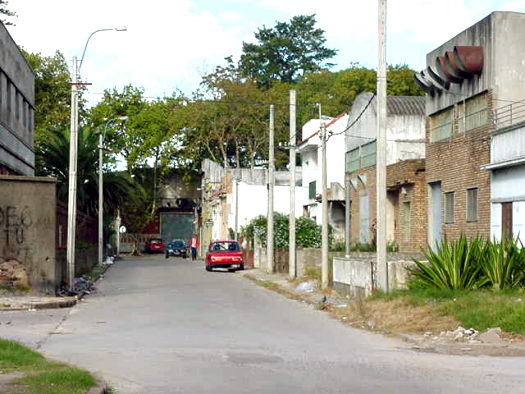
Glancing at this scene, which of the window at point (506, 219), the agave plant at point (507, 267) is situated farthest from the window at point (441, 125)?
the agave plant at point (507, 267)

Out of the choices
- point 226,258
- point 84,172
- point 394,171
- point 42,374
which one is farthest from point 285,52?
point 42,374

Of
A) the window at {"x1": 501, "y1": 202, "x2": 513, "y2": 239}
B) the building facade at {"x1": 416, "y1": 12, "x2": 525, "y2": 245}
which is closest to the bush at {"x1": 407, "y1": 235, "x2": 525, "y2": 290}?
the building facade at {"x1": 416, "y1": 12, "x2": 525, "y2": 245}

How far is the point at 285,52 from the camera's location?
85.9 m

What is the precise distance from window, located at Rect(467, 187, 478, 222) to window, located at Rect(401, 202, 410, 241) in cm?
703

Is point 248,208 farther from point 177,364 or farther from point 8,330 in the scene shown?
point 177,364

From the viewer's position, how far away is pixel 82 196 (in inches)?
2354

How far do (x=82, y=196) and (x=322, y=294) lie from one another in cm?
3414

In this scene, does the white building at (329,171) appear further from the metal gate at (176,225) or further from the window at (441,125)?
the metal gate at (176,225)

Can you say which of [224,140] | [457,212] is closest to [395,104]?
[457,212]

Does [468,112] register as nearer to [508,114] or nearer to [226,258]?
[508,114]

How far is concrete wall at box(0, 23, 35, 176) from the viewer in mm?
38062

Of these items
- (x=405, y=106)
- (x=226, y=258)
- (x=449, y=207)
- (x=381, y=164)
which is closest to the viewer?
(x=381, y=164)

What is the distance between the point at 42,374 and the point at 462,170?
20771 millimetres

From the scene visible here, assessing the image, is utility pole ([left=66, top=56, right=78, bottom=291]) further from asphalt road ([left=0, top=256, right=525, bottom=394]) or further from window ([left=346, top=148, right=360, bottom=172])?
window ([left=346, top=148, right=360, bottom=172])
